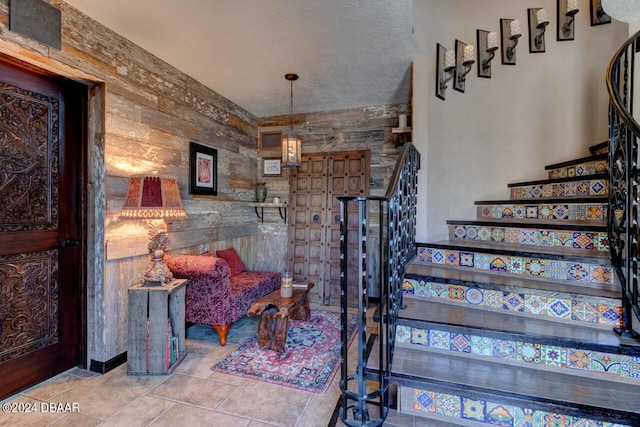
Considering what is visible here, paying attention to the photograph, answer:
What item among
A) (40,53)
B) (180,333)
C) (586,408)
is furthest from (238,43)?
(586,408)

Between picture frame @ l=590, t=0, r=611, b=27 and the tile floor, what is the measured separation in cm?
403

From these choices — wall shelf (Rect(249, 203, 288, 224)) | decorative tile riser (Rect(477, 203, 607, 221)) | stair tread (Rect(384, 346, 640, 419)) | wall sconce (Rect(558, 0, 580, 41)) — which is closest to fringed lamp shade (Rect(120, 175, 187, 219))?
wall shelf (Rect(249, 203, 288, 224))

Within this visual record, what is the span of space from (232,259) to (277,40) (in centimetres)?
254

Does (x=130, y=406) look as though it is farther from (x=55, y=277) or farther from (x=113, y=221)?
(x=113, y=221)

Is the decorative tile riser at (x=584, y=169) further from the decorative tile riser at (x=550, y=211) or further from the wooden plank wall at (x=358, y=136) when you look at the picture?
the wooden plank wall at (x=358, y=136)

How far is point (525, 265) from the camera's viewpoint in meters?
1.99

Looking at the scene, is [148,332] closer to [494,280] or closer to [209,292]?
[209,292]

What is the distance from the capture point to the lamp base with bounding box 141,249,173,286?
2.41 m

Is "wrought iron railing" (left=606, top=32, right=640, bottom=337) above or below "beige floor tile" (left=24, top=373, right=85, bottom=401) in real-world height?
above

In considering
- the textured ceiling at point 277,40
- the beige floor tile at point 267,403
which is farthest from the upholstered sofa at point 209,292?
the textured ceiling at point 277,40

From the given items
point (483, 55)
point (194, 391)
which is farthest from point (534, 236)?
point (194, 391)

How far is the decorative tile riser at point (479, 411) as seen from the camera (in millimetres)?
1356

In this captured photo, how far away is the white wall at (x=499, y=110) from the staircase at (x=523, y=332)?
2.47 feet

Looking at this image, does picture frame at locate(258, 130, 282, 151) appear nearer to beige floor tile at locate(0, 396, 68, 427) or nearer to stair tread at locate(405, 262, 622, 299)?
stair tread at locate(405, 262, 622, 299)
